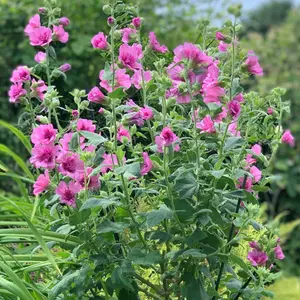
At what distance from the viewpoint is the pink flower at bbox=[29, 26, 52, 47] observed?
188cm

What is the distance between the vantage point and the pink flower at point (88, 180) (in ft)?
5.21

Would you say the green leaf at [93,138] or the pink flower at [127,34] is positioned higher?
the pink flower at [127,34]

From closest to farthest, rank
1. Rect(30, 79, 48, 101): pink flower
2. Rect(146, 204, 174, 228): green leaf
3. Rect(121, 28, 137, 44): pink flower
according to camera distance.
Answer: Rect(146, 204, 174, 228): green leaf → Rect(121, 28, 137, 44): pink flower → Rect(30, 79, 48, 101): pink flower

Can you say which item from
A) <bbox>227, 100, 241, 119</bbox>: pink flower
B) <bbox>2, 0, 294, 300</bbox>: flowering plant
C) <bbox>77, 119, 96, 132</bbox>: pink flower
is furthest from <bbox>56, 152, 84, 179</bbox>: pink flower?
<bbox>227, 100, 241, 119</bbox>: pink flower

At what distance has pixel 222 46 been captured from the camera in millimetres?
1746

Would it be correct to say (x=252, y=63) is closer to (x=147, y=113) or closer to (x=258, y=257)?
(x=147, y=113)

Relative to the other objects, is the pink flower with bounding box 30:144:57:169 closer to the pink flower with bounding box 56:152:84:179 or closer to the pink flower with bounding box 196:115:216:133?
the pink flower with bounding box 56:152:84:179

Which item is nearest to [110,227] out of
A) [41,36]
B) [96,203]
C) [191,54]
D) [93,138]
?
[96,203]

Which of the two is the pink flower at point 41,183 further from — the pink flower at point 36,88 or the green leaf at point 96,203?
the pink flower at point 36,88

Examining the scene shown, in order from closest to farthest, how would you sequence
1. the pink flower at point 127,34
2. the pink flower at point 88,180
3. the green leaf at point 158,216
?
the green leaf at point 158,216, the pink flower at point 88,180, the pink flower at point 127,34

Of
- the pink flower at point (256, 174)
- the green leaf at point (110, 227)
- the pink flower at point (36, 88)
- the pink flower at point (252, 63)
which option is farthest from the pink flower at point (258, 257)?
the pink flower at point (36, 88)

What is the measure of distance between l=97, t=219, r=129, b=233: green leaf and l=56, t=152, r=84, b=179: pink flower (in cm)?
12

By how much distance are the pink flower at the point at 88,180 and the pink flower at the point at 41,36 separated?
45 centimetres

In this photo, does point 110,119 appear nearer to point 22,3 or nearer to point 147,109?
point 147,109
